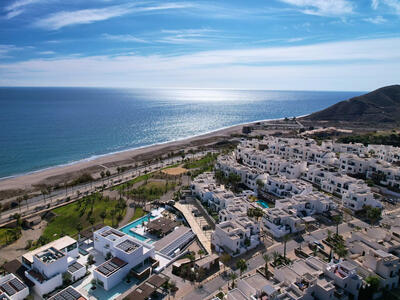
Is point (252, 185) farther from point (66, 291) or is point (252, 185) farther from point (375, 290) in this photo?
point (66, 291)

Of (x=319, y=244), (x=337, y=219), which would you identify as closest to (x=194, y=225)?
(x=319, y=244)

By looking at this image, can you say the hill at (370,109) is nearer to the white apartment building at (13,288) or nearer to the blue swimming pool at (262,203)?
the blue swimming pool at (262,203)

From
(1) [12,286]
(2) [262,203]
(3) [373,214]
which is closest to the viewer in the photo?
(1) [12,286]

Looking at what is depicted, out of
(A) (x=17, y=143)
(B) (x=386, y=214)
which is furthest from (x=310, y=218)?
(A) (x=17, y=143)

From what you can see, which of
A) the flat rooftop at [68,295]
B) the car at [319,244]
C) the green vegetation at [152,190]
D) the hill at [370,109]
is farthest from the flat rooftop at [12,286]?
the hill at [370,109]

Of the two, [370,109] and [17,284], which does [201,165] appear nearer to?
[17,284]

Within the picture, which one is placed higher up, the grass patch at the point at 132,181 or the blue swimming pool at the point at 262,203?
the blue swimming pool at the point at 262,203
